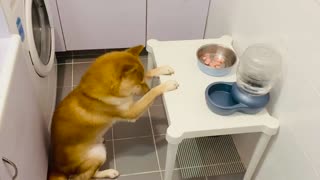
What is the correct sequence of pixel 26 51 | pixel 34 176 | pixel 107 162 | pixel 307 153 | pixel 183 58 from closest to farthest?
pixel 307 153 < pixel 34 176 < pixel 26 51 < pixel 183 58 < pixel 107 162

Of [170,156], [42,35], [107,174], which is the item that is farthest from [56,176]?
[42,35]

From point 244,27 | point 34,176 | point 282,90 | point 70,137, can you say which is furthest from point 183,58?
point 34,176

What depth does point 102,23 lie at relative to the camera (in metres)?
1.97

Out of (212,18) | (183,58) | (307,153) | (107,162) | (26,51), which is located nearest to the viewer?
(307,153)

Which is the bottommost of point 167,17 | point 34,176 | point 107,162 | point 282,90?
point 107,162

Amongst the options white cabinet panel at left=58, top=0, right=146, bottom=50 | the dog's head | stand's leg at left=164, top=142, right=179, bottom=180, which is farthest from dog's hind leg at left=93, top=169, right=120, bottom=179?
white cabinet panel at left=58, top=0, right=146, bottom=50

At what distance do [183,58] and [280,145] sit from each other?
536mm

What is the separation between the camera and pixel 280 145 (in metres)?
1.27

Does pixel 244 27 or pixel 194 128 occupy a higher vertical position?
pixel 244 27

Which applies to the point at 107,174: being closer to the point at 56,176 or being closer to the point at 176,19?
the point at 56,176

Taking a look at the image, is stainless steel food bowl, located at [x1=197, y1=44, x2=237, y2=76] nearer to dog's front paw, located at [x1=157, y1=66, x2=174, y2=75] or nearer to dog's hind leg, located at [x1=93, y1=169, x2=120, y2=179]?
dog's front paw, located at [x1=157, y1=66, x2=174, y2=75]

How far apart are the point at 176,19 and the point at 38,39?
0.81 meters

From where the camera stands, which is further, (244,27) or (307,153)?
(244,27)

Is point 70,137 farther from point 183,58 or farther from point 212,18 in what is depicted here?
point 212,18
